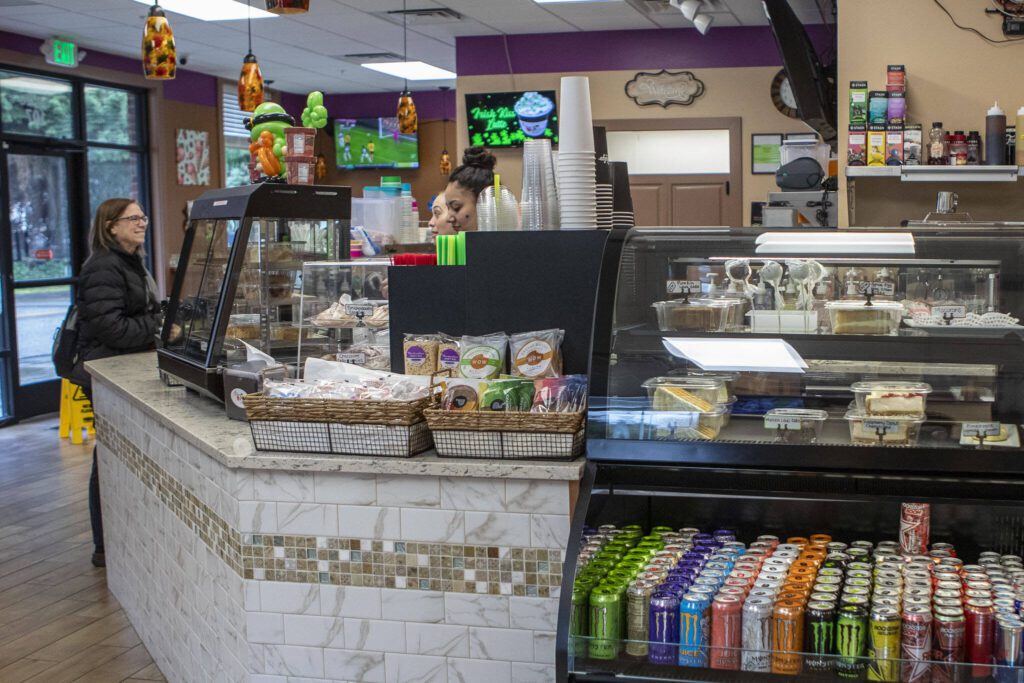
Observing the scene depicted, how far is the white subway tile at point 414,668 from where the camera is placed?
8.82 feet

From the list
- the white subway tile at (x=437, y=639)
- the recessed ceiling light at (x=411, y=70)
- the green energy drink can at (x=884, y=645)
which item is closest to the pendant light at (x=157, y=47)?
the white subway tile at (x=437, y=639)

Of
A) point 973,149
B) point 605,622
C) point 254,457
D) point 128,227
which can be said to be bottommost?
point 605,622

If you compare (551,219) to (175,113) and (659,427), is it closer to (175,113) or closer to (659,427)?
(659,427)

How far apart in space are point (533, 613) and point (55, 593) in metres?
2.95

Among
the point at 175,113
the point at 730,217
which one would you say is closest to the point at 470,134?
the point at 730,217

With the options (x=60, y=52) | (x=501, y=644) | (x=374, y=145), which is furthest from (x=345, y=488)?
(x=374, y=145)

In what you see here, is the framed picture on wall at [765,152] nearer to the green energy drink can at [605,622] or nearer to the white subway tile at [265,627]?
the white subway tile at [265,627]

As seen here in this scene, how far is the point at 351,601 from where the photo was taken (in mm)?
2746

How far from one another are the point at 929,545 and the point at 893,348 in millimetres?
477

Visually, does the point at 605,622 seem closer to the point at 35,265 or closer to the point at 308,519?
the point at 308,519

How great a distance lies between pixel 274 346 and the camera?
11.7ft

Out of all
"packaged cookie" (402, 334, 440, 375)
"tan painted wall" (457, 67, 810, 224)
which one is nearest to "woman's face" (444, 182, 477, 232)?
"packaged cookie" (402, 334, 440, 375)

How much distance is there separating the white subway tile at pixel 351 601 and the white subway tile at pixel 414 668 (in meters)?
0.12

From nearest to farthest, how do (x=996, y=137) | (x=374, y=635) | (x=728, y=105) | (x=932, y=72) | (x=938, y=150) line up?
(x=374, y=635), (x=996, y=137), (x=938, y=150), (x=932, y=72), (x=728, y=105)
